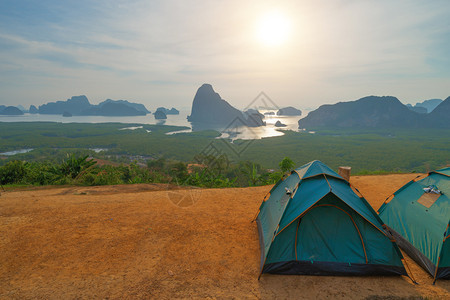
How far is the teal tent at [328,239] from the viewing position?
180 inches

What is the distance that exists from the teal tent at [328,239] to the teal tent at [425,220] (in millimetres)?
691

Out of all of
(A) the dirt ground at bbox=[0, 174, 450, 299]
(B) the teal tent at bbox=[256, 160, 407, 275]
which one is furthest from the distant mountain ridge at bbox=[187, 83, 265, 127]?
(B) the teal tent at bbox=[256, 160, 407, 275]

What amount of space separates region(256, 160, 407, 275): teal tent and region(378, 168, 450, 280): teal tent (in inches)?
27.2

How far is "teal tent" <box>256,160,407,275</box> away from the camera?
4578mm

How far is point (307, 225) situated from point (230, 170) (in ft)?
65.4

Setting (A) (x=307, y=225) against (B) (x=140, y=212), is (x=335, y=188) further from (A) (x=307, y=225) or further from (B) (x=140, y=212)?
(B) (x=140, y=212)

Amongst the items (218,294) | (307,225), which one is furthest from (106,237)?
(307,225)

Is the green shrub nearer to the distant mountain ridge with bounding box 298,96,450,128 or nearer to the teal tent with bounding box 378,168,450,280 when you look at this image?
the teal tent with bounding box 378,168,450,280

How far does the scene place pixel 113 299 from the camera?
3787 mm

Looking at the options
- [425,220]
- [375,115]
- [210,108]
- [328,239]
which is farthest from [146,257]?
[210,108]

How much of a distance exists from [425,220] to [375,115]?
142 meters

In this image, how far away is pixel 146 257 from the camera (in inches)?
196

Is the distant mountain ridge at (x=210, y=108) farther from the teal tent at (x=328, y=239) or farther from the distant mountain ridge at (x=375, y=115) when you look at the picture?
the teal tent at (x=328, y=239)

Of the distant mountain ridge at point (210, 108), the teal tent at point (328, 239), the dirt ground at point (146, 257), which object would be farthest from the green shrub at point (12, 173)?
the distant mountain ridge at point (210, 108)
